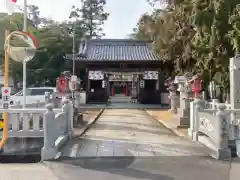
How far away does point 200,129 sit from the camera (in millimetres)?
10953

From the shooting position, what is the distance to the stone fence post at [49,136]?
27.7ft

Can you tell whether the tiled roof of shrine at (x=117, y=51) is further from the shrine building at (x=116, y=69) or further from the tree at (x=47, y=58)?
the tree at (x=47, y=58)

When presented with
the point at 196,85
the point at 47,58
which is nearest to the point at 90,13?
the point at 47,58

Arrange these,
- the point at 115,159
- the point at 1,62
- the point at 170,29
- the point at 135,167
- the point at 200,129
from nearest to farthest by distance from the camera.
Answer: the point at 135,167, the point at 115,159, the point at 200,129, the point at 170,29, the point at 1,62

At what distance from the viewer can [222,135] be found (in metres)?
8.84

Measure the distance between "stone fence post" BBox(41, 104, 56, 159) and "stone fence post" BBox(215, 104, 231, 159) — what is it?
384 cm

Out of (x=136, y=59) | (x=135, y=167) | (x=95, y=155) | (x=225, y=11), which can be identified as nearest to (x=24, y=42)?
(x=95, y=155)

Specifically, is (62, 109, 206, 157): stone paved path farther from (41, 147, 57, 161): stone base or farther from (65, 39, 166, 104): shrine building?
(65, 39, 166, 104): shrine building

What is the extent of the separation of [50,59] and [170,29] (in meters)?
19.3

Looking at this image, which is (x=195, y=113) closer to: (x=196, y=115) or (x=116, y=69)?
(x=196, y=115)

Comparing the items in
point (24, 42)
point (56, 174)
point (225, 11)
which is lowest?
point (56, 174)

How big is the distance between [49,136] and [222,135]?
4043mm

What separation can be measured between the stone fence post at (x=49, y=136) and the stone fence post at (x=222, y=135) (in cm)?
384

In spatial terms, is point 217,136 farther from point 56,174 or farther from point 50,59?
point 50,59
